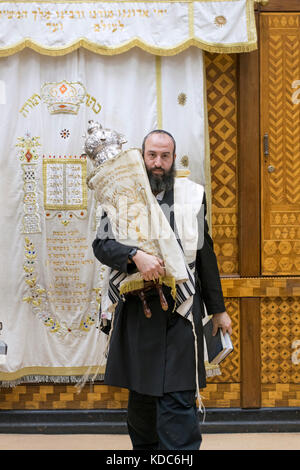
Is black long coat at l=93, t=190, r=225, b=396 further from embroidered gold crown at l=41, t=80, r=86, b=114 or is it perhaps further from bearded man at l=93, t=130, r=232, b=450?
embroidered gold crown at l=41, t=80, r=86, b=114

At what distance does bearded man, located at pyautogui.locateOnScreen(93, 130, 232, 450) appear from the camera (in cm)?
265

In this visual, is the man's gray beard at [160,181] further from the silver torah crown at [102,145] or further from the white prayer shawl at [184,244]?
the silver torah crown at [102,145]

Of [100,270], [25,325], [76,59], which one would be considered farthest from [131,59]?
[25,325]

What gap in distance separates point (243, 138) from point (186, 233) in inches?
48.6

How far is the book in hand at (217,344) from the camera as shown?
9.28ft

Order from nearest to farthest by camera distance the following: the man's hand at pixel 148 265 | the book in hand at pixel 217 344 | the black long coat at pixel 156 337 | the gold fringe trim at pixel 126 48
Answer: the man's hand at pixel 148 265
the black long coat at pixel 156 337
the book in hand at pixel 217 344
the gold fringe trim at pixel 126 48

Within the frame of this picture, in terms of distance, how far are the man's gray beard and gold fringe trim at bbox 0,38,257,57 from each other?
1091mm

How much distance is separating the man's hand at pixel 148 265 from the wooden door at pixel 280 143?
143 cm

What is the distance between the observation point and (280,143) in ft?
12.6

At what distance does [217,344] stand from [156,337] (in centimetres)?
32

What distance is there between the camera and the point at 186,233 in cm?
281

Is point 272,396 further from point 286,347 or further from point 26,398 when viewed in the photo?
point 26,398

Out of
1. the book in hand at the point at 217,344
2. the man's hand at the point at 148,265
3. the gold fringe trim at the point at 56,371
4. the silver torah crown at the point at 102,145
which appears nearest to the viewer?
the man's hand at the point at 148,265

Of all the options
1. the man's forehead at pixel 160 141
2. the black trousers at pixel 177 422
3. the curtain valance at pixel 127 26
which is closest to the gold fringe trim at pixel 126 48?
the curtain valance at pixel 127 26
